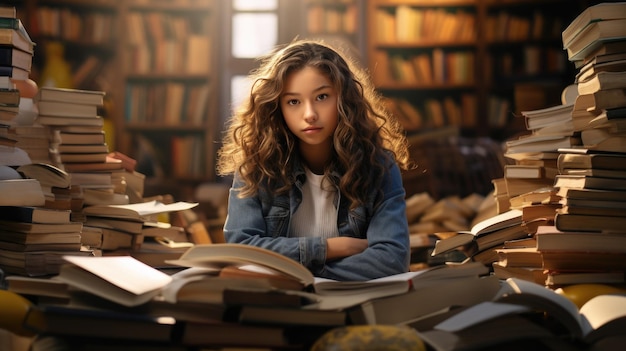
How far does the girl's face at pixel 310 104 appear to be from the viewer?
2252 mm

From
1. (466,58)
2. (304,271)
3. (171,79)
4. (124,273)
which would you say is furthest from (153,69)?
(304,271)

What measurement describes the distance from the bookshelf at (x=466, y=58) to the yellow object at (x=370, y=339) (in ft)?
18.0

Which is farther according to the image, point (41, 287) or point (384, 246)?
point (384, 246)

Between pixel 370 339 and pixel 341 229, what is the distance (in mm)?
887

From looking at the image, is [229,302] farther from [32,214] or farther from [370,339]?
[32,214]

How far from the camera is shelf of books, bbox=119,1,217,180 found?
6.79m

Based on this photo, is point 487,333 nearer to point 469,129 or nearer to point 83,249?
point 83,249

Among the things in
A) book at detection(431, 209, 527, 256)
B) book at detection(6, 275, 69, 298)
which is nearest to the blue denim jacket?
book at detection(431, 209, 527, 256)

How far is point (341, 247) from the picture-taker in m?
2.21

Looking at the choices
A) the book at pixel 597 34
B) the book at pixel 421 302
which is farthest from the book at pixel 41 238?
the book at pixel 597 34

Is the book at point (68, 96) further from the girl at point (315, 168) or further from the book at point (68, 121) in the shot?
the girl at point (315, 168)

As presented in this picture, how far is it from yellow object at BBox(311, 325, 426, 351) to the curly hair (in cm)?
82

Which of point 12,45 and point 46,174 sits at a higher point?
point 12,45

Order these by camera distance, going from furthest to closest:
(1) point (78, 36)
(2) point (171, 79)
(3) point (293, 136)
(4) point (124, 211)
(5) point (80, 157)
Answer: (2) point (171, 79), (1) point (78, 36), (5) point (80, 157), (4) point (124, 211), (3) point (293, 136)
